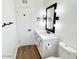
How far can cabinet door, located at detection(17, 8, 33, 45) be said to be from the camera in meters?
4.70

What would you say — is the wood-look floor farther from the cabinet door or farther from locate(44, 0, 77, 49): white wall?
locate(44, 0, 77, 49): white wall

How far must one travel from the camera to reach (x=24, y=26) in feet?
15.7

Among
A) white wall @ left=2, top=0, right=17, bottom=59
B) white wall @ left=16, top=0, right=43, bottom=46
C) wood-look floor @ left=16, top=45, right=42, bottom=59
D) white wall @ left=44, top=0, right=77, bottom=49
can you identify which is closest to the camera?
white wall @ left=2, top=0, right=17, bottom=59

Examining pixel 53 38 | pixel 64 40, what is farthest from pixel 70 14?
pixel 53 38

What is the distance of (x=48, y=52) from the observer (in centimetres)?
268

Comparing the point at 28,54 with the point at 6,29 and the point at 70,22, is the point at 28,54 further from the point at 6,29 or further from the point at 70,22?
the point at 6,29

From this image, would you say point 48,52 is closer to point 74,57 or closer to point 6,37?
point 74,57

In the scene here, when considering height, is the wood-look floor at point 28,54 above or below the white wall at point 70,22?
below

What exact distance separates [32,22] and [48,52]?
2.48 m

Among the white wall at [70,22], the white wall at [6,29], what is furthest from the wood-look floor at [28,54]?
the white wall at [6,29]

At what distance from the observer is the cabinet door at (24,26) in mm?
4699

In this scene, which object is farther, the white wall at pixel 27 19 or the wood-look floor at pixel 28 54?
the white wall at pixel 27 19

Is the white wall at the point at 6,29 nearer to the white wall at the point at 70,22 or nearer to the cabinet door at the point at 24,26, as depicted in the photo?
the white wall at the point at 70,22

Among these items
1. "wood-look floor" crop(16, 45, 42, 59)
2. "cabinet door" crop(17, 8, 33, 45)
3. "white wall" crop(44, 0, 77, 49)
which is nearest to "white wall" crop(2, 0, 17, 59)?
"white wall" crop(44, 0, 77, 49)
